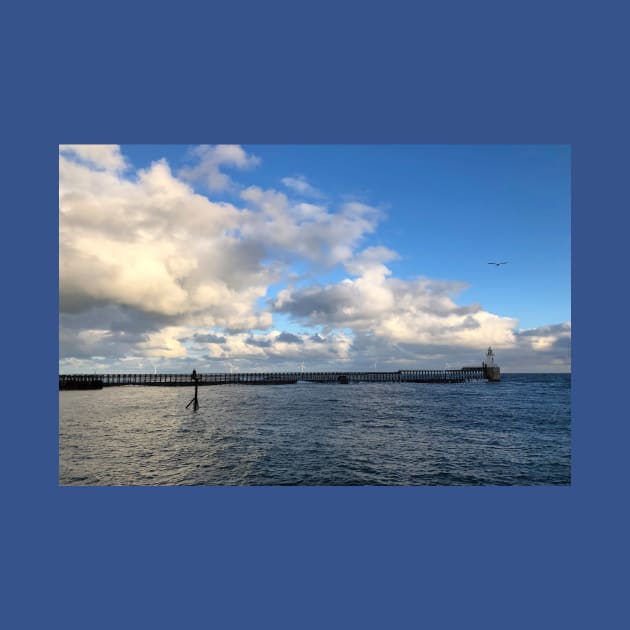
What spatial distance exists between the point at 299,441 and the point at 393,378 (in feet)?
321

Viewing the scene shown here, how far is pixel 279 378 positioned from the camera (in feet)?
358

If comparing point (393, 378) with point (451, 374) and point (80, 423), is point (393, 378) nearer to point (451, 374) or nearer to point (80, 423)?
point (451, 374)

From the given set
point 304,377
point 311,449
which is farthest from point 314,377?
point 311,449

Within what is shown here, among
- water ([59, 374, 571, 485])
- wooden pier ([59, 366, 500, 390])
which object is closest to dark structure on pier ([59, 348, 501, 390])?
wooden pier ([59, 366, 500, 390])

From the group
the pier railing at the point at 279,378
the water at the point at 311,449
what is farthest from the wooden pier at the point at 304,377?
the water at the point at 311,449

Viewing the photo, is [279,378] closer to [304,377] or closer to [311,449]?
[304,377]

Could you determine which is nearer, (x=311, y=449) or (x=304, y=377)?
(x=311, y=449)

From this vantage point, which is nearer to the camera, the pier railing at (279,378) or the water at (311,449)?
the water at (311,449)

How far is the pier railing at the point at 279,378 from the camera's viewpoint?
82.2 m

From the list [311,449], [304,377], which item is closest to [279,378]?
[304,377]

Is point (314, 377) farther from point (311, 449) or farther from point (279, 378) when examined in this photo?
point (311, 449)

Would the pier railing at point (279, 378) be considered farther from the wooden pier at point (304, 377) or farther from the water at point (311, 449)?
the water at point (311, 449)

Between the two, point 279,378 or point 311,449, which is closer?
point 311,449

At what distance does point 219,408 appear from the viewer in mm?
42500
